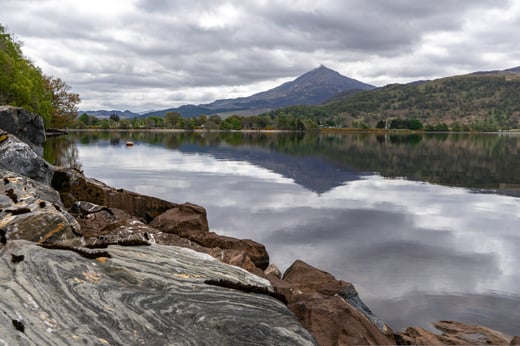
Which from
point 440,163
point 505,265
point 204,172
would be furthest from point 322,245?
point 440,163

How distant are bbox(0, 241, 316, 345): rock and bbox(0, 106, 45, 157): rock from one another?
35.8 m

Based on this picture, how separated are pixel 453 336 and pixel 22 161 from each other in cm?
2531

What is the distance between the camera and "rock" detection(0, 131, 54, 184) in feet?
80.5

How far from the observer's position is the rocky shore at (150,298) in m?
9.18

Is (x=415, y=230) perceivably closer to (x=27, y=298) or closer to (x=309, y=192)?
(x=309, y=192)

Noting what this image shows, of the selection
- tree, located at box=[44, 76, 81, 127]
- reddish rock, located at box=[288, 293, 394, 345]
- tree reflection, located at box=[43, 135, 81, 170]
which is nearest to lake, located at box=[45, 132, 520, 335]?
tree reflection, located at box=[43, 135, 81, 170]

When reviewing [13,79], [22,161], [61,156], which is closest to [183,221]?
[22,161]

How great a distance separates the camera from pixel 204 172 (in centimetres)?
→ 5659

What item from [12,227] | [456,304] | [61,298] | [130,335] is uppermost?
[12,227]

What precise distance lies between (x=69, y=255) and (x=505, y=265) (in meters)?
21.5

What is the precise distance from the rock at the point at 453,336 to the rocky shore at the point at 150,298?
0.12ft

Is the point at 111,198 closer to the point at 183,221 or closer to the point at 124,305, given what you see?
the point at 183,221

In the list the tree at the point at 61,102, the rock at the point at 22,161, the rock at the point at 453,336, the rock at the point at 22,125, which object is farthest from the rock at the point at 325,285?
the tree at the point at 61,102

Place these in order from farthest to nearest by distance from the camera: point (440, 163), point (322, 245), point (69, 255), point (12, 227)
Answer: point (440, 163) → point (322, 245) → point (12, 227) → point (69, 255)
